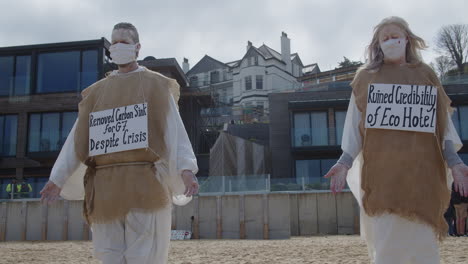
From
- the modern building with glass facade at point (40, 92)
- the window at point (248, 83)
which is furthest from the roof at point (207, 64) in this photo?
the modern building with glass facade at point (40, 92)

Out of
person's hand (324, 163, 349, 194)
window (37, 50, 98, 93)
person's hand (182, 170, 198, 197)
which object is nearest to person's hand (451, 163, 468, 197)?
person's hand (324, 163, 349, 194)

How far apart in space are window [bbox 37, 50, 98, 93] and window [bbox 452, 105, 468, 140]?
21.2 metres

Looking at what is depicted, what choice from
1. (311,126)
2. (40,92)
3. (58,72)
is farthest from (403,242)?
(40,92)

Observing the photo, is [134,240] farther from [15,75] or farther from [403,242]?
[15,75]

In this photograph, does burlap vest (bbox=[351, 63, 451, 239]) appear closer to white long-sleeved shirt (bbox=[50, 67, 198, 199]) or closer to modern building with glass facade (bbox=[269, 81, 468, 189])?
white long-sleeved shirt (bbox=[50, 67, 198, 199])

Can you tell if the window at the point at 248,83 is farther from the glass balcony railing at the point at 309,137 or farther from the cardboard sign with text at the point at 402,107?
the cardboard sign with text at the point at 402,107

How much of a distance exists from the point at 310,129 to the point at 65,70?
15.1 meters

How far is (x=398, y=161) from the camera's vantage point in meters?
3.34

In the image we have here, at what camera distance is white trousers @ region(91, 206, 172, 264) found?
129 inches

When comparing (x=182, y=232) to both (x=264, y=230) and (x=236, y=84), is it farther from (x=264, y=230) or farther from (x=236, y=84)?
(x=236, y=84)

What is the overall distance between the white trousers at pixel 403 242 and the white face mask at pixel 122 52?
209 cm

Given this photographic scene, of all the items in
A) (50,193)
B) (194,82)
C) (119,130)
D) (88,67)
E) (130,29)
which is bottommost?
(50,193)

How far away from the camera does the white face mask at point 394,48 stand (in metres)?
3.66

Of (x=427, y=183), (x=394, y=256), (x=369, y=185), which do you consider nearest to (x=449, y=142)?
(x=427, y=183)
